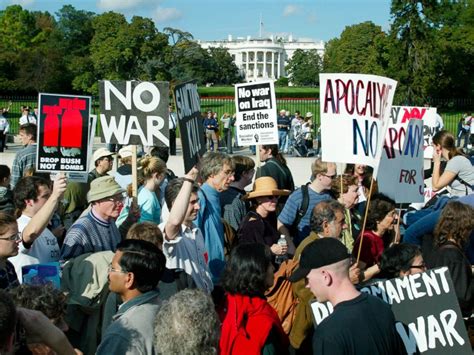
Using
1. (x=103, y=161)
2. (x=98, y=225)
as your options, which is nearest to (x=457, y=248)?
(x=98, y=225)

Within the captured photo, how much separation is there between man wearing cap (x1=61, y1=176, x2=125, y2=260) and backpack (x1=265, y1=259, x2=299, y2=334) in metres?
1.29

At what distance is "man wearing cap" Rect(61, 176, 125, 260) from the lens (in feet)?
19.0

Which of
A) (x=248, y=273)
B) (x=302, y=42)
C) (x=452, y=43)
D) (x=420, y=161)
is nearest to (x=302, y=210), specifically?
(x=420, y=161)

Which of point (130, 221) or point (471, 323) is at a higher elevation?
point (130, 221)

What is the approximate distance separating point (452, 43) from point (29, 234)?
220 ft

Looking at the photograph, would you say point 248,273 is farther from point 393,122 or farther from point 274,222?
point 393,122

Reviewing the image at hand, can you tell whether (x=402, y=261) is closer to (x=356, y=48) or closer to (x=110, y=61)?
(x=110, y=61)

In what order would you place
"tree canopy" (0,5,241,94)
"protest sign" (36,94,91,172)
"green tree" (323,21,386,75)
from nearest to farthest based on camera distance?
"protest sign" (36,94,91,172) < "tree canopy" (0,5,241,94) < "green tree" (323,21,386,75)

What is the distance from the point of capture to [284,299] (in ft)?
18.9

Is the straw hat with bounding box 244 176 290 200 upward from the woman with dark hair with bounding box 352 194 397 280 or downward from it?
upward

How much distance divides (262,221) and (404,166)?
2040 millimetres

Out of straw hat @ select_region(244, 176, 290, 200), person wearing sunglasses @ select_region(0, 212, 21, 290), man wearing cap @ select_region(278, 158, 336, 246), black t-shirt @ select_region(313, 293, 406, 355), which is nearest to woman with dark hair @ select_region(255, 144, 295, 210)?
man wearing cap @ select_region(278, 158, 336, 246)

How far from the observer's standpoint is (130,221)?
693 centimetres

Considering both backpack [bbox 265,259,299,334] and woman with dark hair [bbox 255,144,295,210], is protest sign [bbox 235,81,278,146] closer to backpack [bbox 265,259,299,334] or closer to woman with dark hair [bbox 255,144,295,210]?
woman with dark hair [bbox 255,144,295,210]
